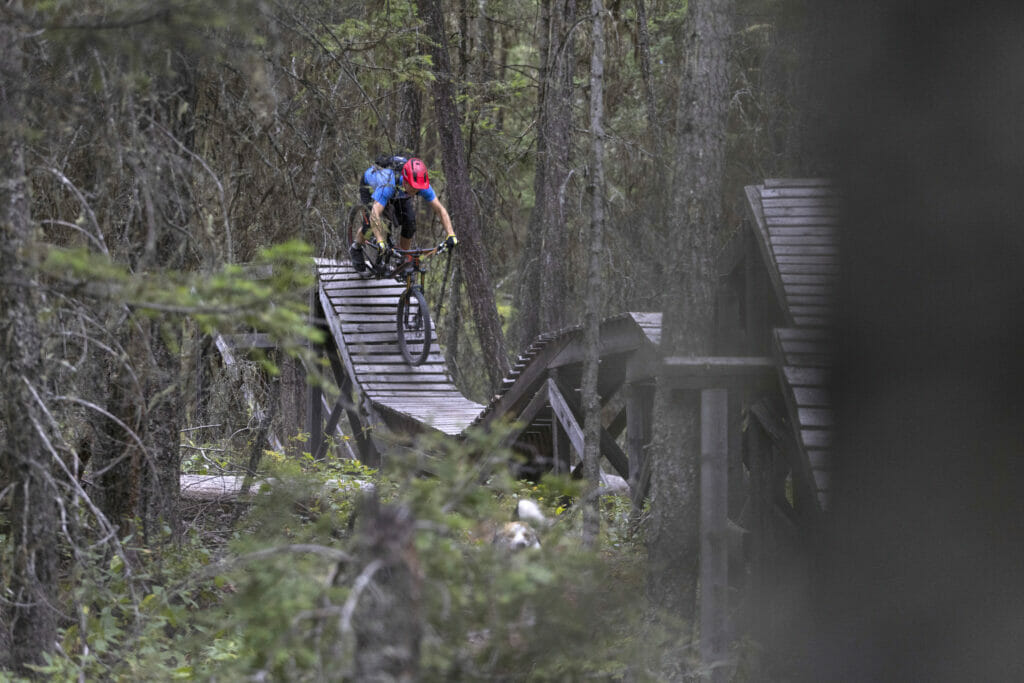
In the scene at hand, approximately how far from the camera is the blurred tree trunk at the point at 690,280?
7918mm

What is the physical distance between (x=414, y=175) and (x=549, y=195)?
463 centimetres

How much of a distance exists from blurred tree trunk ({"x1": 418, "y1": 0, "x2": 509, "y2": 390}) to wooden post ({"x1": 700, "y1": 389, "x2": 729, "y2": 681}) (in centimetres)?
859

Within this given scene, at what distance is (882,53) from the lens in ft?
8.08

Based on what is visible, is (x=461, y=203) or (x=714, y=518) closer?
(x=714, y=518)

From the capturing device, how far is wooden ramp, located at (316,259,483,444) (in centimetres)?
1286

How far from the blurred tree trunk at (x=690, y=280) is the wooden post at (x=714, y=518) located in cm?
56

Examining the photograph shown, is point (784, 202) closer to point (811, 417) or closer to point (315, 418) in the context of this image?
point (811, 417)

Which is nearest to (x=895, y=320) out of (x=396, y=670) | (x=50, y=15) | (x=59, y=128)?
(x=396, y=670)

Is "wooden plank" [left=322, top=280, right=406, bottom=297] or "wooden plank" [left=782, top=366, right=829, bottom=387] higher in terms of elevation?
"wooden plank" [left=322, top=280, right=406, bottom=297]

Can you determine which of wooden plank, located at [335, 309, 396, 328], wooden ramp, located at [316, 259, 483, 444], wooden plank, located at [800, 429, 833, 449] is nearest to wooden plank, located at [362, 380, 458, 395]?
wooden ramp, located at [316, 259, 483, 444]

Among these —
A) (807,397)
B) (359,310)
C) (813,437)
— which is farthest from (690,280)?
(359,310)

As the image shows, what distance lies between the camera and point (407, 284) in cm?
1322

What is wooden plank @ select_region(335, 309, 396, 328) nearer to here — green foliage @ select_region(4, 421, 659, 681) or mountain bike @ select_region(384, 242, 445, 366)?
mountain bike @ select_region(384, 242, 445, 366)

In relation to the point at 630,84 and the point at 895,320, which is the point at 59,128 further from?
the point at 630,84
